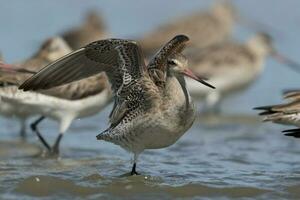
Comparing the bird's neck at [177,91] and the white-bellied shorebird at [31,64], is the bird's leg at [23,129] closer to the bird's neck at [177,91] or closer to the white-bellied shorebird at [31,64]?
the white-bellied shorebird at [31,64]

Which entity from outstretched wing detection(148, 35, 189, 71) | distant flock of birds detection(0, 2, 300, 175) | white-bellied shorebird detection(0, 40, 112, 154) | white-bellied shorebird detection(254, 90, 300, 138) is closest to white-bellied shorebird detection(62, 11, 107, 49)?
distant flock of birds detection(0, 2, 300, 175)

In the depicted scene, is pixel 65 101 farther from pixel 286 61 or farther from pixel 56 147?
pixel 286 61

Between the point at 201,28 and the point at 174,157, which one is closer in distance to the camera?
the point at 174,157

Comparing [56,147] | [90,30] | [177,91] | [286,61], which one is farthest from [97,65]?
[90,30]

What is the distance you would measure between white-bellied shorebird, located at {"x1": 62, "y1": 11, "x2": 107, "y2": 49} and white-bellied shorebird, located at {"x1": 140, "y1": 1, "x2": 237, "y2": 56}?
113 centimetres

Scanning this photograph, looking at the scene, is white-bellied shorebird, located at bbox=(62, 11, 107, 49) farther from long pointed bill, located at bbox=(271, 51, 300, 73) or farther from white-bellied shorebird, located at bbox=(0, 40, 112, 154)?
white-bellied shorebird, located at bbox=(0, 40, 112, 154)

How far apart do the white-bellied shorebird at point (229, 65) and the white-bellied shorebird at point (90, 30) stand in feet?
9.24

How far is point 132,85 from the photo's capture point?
8.68m

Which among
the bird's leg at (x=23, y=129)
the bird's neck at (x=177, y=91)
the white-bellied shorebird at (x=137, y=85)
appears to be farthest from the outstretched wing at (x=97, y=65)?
the bird's leg at (x=23, y=129)

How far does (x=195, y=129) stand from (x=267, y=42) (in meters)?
4.14

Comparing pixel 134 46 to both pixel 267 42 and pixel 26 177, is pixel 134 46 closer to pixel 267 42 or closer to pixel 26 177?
pixel 26 177

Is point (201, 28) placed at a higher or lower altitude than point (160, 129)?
higher

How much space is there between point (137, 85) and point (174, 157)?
186 centimetres

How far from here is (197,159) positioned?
1015 centimetres
